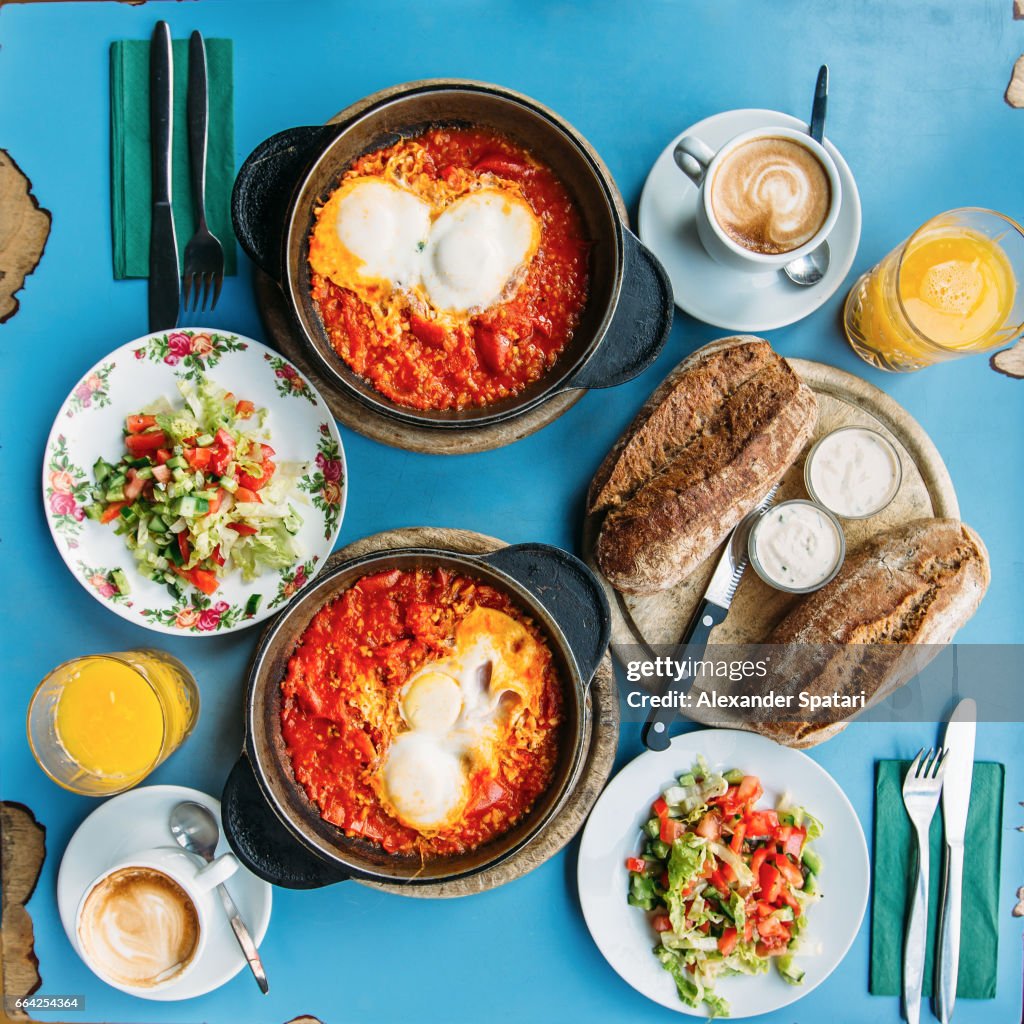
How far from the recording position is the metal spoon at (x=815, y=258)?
9.58ft

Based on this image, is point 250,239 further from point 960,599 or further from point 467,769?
point 960,599

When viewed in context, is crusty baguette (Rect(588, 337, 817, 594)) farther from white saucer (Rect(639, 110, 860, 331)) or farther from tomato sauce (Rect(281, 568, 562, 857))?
tomato sauce (Rect(281, 568, 562, 857))

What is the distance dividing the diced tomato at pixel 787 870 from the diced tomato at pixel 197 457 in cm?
A: 233

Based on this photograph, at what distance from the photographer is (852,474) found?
9.80ft

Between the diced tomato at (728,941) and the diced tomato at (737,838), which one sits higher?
the diced tomato at (737,838)

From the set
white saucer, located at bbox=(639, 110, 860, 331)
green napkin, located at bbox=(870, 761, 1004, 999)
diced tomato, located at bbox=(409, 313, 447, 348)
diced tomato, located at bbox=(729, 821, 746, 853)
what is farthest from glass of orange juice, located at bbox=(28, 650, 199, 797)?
green napkin, located at bbox=(870, 761, 1004, 999)

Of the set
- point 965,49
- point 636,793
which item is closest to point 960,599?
point 636,793

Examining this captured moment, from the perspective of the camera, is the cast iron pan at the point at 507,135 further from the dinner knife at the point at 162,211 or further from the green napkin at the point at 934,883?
the green napkin at the point at 934,883

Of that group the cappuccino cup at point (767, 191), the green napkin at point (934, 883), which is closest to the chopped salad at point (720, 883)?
the green napkin at point (934, 883)

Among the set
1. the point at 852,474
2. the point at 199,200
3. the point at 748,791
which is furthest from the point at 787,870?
the point at 199,200

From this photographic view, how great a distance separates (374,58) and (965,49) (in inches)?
85.4

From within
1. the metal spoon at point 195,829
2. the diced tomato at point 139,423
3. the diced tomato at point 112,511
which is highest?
the diced tomato at point 139,423

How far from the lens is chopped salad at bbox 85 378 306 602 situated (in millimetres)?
2783

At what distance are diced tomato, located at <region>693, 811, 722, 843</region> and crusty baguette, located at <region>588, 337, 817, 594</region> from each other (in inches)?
32.2
